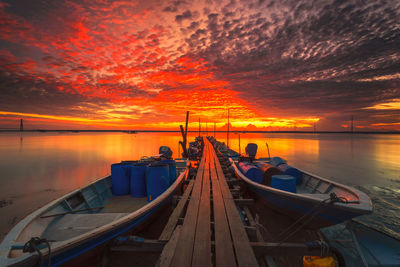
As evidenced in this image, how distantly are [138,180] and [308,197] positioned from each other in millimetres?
7135

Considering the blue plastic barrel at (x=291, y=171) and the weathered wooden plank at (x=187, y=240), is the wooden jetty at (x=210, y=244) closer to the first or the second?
the weathered wooden plank at (x=187, y=240)

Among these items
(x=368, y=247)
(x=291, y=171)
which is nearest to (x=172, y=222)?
(x=291, y=171)

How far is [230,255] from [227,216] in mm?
1959

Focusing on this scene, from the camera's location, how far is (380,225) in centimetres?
938

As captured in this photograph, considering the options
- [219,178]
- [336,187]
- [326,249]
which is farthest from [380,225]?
[219,178]

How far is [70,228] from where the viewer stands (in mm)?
5066

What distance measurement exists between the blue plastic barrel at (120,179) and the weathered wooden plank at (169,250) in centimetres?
466

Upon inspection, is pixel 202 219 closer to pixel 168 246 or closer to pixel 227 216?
pixel 227 216

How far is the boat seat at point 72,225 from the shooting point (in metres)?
4.79

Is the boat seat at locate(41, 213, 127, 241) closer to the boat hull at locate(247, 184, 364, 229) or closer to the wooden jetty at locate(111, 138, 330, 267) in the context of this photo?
the wooden jetty at locate(111, 138, 330, 267)

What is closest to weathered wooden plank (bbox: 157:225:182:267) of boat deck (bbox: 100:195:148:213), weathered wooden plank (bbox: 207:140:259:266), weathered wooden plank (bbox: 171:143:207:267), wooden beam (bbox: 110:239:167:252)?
weathered wooden plank (bbox: 171:143:207:267)

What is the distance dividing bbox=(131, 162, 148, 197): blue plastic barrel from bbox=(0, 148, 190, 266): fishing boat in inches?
7.5

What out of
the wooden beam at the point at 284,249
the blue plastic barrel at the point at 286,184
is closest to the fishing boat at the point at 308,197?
the blue plastic barrel at the point at 286,184

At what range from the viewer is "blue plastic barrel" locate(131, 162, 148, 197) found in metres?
8.40
